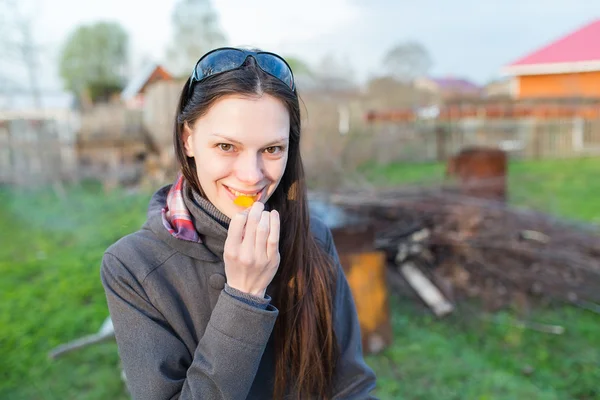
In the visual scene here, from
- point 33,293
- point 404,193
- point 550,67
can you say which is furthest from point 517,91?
point 33,293

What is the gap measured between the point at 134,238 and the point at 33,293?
443cm

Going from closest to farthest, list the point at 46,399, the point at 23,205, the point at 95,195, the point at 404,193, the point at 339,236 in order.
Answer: the point at 46,399 → the point at 339,236 → the point at 404,193 → the point at 23,205 → the point at 95,195

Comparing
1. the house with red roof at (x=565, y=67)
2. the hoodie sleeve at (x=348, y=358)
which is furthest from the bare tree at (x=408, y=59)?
the hoodie sleeve at (x=348, y=358)

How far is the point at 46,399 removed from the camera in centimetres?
347

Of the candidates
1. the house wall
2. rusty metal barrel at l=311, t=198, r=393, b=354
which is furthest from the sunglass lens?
the house wall

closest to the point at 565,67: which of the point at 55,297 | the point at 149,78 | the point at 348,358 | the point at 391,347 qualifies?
the point at 149,78

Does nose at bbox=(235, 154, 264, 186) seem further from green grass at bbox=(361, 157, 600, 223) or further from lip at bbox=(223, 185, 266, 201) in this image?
green grass at bbox=(361, 157, 600, 223)

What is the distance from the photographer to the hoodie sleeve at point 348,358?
149 cm

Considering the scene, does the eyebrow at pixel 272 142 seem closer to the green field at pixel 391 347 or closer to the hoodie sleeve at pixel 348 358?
the hoodie sleeve at pixel 348 358

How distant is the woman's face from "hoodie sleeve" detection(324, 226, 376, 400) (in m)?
0.41

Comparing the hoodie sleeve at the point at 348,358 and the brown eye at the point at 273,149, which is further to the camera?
the hoodie sleeve at the point at 348,358

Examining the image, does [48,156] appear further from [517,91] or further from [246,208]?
[517,91]

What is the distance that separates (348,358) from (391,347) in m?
2.82

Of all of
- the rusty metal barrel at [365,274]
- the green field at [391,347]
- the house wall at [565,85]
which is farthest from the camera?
the house wall at [565,85]
